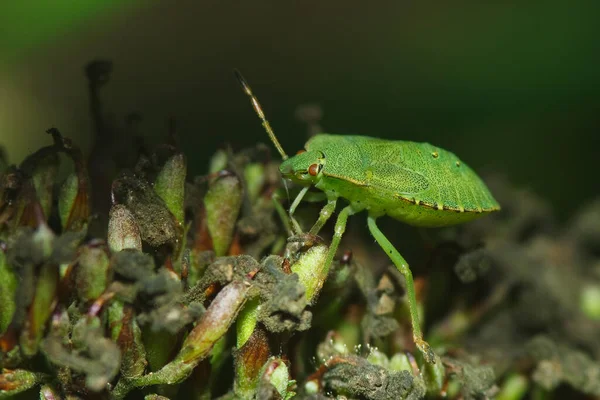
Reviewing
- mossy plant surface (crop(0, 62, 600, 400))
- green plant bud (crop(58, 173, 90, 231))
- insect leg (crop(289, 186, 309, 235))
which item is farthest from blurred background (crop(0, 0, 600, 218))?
green plant bud (crop(58, 173, 90, 231))

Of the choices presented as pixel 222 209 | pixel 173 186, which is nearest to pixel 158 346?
pixel 173 186

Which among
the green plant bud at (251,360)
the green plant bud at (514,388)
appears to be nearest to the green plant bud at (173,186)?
the green plant bud at (251,360)

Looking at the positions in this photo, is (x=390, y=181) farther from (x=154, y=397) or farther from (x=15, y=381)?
(x=15, y=381)

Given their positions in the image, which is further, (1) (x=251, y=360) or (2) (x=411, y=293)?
(2) (x=411, y=293)

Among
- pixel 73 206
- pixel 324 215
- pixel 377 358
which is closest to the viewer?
pixel 73 206

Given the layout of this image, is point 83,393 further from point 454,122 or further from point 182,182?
point 454,122

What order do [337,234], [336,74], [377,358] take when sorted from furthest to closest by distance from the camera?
[336,74]
[337,234]
[377,358]
